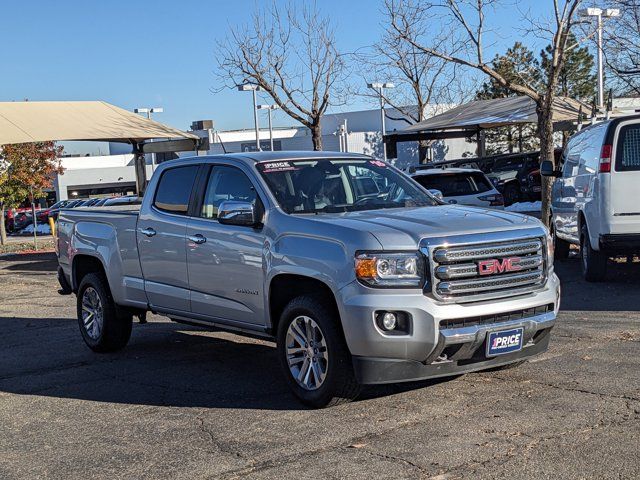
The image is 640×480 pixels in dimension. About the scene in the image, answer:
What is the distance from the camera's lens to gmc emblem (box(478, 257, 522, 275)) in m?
6.15

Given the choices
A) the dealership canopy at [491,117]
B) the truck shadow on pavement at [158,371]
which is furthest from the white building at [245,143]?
the truck shadow on pavement at [158,371]

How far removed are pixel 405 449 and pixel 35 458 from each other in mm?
2303

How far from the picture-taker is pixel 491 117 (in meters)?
26.4

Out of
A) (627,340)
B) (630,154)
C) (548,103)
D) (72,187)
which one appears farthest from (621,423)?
(72,187)

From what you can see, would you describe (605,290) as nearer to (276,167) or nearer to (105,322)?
(276,167)

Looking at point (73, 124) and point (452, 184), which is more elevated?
point (73, 124)

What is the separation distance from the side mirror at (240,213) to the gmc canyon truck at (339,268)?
0.01m

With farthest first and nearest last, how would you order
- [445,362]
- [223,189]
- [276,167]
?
1. [223,189]
2. [276,167]
3. [445,362]

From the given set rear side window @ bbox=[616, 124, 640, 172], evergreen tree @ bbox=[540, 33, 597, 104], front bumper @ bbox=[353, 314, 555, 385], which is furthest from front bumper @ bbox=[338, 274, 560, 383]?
evergreen tree @ bbox=[540, 33, 597, 104]

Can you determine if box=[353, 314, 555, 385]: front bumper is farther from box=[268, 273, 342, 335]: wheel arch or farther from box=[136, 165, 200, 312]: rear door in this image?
box=[136, 165, 200, 312]: rear door

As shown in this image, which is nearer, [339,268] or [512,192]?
[339,268]

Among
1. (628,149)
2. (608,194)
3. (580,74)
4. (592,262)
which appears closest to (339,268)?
(608,194)

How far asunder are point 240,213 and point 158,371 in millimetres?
1994

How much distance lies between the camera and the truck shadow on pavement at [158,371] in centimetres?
697
